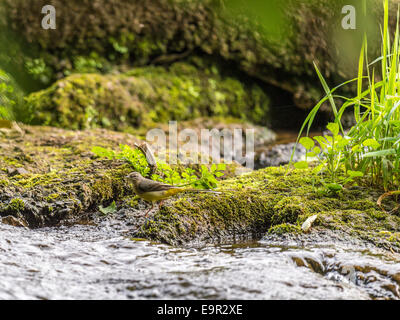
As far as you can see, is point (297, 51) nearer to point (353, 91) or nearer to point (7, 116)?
point (353, 91)

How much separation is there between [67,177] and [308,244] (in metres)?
2.16

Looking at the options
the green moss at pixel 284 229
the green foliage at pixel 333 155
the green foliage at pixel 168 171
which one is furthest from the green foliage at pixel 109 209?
the green foliage at pixel 333 155

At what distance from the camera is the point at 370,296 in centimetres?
226

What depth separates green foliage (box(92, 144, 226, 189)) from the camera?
10.9ft

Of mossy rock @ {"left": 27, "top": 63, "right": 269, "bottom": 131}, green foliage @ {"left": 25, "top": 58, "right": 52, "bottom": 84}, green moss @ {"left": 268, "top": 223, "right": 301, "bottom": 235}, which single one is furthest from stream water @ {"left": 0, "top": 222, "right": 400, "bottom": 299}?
green foliage @ {"left": 25, "top": 58, "right": 52, "bottom": 84}

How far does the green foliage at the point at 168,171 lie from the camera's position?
3.31 m

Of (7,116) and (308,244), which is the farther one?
(7,116)

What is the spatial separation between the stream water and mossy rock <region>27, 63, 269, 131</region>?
3765mm

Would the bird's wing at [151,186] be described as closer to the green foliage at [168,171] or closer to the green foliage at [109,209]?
the green foliage at [168,171]

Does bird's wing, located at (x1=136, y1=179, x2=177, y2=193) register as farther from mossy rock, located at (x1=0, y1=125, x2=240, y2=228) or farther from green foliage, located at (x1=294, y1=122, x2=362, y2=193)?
green foliage, located at (x1=294, y1=122, x2=362, y2=193)

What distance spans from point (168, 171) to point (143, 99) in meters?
4.45

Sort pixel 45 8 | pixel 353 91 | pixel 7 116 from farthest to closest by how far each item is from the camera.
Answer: pixel 353 91
pixel 45 8
pixel 7 116

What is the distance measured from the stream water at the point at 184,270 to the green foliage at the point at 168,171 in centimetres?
59
